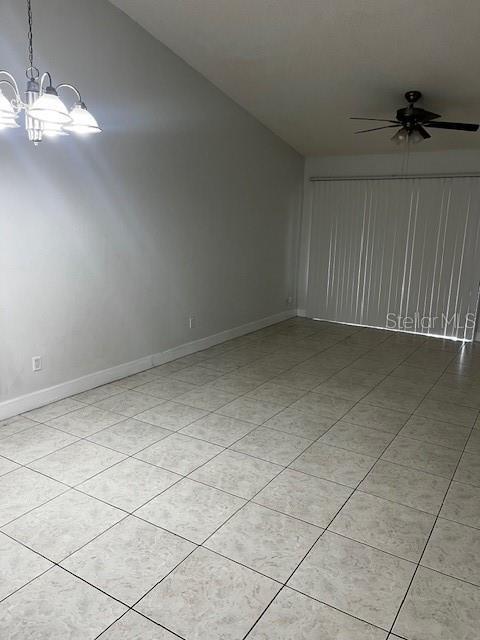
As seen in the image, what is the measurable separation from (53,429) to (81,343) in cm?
89

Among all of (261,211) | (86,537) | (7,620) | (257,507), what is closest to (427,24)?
(261,211)

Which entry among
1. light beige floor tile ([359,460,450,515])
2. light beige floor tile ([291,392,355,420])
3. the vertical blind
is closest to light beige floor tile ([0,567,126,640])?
light beige floor tile ([359,460,450,515])

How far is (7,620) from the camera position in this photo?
163 cm

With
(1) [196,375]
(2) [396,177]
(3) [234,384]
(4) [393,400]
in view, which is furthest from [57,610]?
(2) [396,177]

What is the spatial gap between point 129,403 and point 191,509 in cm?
152

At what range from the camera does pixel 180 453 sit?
2.88 meters

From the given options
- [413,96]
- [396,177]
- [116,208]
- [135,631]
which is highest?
[413,96]

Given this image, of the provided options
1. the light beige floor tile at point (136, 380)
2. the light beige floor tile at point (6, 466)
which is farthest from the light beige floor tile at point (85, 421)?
the light beige floor tile at point (136, 380)

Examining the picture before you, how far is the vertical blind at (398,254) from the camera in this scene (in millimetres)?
6238

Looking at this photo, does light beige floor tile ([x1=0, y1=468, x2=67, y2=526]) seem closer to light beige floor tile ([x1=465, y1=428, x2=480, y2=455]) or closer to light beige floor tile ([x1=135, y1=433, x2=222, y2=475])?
light beige floor tile ([x1=135, y1=433, x2=222, y2=475])

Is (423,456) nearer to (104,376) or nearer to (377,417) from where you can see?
(377,417)

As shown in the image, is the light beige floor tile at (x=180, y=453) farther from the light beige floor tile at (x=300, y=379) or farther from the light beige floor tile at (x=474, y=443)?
the light beige floor tile at (x=474, y=443)

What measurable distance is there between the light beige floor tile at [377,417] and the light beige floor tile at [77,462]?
1.73m

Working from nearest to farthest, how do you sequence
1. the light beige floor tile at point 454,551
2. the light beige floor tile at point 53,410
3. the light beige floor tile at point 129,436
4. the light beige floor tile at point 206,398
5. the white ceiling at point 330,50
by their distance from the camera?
the light beige floor tile at point 454,551 < the light beige floor tile at point 129,436 < the light beige floor tile at point 53,410 < the white ceiling at point 330,50 < the light beige floor tile at point 206,398
